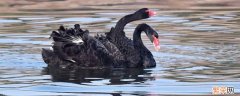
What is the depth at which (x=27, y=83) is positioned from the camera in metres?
12.4

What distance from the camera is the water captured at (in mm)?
11953

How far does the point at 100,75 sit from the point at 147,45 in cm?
375

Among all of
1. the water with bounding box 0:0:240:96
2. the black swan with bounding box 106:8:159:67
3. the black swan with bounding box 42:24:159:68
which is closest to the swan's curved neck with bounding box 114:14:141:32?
the black swan with bounding box 106:8:159:67

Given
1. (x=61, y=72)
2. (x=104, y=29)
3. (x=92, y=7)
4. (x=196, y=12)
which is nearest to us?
(x=61, y=72)

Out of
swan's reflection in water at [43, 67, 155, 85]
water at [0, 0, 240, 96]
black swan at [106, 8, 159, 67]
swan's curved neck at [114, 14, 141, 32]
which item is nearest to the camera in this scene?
water at [0, 0, 240, 96]

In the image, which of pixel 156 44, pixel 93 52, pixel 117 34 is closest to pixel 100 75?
pixel 93 52

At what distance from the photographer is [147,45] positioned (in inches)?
670

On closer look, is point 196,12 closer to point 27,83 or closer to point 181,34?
point 181,34

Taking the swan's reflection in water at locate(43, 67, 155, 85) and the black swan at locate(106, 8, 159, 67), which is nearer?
the swan's reflection in water at locate(43, 67, 155, 85)

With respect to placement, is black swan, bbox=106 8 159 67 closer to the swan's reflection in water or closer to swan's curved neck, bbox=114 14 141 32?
swan's curved neck, bbox=114 14 141 32

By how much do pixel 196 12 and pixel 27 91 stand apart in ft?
38.1

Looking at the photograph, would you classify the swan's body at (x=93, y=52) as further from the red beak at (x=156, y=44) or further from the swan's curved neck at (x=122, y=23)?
the swan's curved neck at (x=122, y=23)

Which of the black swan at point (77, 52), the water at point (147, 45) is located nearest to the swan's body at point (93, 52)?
the black swan at point (77, 52)

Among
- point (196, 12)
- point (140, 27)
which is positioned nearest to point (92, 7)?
point (196, 12)
